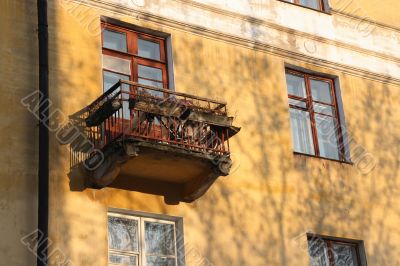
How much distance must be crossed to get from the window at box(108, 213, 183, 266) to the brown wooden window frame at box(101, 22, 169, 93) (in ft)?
8.61

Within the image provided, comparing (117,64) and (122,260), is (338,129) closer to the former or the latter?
(117,64)

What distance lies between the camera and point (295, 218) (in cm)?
1634

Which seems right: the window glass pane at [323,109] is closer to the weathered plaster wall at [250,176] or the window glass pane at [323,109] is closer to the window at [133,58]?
the weathered plaster wall at [250,176]

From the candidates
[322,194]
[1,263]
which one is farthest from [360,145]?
[1,263]

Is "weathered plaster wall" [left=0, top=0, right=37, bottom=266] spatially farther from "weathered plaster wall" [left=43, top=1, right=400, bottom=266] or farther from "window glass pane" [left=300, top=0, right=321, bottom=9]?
"window glass pane" [left=300, top=0, right=321, bottom=9]

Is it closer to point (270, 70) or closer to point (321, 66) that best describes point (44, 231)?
Answer: point (270, 70)

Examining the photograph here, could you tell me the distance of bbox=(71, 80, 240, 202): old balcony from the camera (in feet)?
46.5

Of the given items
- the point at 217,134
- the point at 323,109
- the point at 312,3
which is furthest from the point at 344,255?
the point at 312,3

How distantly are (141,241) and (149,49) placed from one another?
150 inches

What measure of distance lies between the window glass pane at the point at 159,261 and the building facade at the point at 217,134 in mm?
37

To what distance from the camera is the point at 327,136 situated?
18.0 meters

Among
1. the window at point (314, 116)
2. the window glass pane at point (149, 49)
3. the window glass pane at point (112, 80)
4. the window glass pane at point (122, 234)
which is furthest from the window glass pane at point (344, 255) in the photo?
the window glass pane at point (149, 49)

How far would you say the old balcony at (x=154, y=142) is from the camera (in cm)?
1418

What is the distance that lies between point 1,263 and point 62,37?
4235 millimetres
